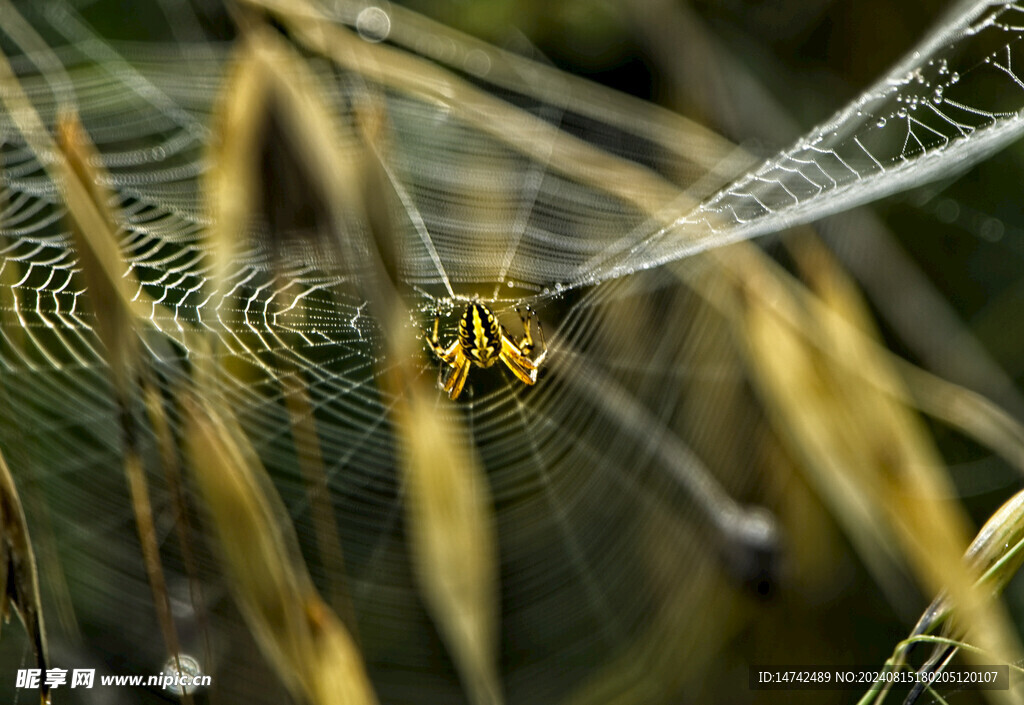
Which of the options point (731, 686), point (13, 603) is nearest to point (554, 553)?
point (731, 686)

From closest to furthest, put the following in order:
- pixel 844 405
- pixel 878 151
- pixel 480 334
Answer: pixel 844 405
pixel 480 334
pixel 878 151

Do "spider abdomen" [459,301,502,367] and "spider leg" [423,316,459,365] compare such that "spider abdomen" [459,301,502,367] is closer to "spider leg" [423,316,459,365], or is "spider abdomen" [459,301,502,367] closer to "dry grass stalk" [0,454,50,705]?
"spider leg" [423,316,459,365]

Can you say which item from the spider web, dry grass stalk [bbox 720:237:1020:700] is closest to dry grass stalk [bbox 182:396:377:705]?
dry grass stalk [bbox 720:237:1020:700]

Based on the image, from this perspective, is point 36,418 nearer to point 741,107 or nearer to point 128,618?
point 128,618

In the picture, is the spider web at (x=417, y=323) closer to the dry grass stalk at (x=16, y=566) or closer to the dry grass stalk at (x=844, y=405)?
the dry grass stalk at (x=844, y=405)

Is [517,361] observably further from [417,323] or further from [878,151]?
[878,151]

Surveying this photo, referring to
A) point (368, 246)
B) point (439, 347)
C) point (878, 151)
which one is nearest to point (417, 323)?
point (439, 347)

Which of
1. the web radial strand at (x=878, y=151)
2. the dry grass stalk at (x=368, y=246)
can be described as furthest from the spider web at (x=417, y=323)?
the dry grass stalk at (x=368, y=246)
